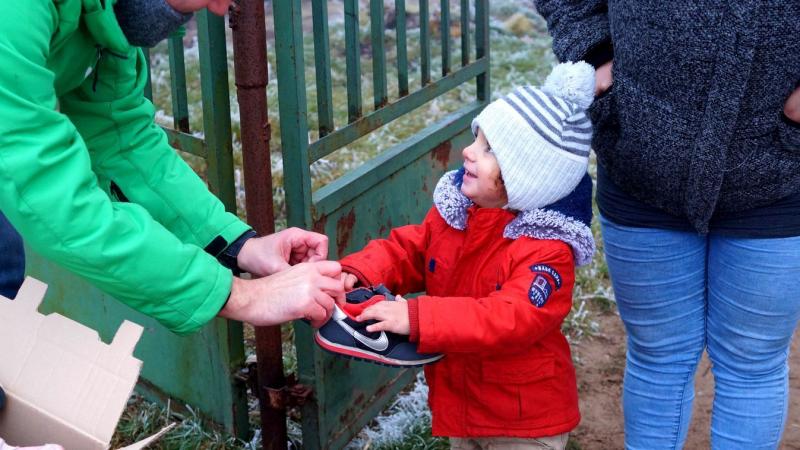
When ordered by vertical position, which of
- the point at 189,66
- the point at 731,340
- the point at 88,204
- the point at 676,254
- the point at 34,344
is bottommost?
the point at 189,66

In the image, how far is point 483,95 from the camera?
3770mm

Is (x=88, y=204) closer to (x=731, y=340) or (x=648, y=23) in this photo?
(x=648, y=23)

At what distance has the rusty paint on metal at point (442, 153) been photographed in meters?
3.42

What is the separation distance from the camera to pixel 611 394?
3.69m

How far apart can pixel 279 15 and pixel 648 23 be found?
0.90m

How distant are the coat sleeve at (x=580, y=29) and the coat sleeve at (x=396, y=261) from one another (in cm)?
53

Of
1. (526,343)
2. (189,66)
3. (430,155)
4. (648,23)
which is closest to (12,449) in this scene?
(526,343)

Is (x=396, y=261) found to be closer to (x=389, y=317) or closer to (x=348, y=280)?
(x=348, y=280)

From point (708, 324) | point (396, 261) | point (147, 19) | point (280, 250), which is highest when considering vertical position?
point (147, 19)

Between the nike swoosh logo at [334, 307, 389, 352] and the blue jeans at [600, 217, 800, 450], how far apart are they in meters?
0.68

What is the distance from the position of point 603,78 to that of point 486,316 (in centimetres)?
63

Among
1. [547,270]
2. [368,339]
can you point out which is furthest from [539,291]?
[368,339]

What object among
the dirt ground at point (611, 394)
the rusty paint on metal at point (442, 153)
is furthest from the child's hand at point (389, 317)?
the dirt ground at point (611, 394)

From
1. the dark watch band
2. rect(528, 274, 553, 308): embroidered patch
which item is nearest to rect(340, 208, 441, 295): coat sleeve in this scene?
the dark watch band
